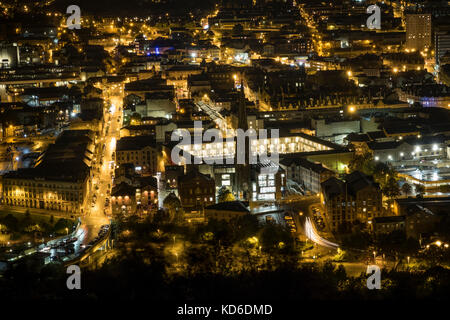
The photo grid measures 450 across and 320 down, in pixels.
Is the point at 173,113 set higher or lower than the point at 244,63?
lower

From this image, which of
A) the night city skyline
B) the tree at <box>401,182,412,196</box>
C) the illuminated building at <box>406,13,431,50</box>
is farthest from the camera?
the illuminated building at <box>406,13,431,50</box>

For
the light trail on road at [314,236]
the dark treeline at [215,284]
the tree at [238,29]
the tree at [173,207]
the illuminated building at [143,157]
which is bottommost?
the dark treeline at [215,284]

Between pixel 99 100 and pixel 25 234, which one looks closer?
pixel 25 234

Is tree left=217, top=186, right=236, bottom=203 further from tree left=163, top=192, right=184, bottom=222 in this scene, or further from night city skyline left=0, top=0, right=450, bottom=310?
tree left=163, top=192, right=184, bottom=222

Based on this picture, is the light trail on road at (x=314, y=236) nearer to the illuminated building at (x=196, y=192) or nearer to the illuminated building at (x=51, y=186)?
the illuminated building at (x=196, y=192)

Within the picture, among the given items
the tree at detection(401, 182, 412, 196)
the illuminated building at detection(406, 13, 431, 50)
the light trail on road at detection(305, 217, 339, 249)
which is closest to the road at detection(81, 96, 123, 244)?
the light trail on road at detection(305, 217, 339, 249)

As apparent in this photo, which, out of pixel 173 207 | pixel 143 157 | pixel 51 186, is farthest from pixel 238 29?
pixel 173 207

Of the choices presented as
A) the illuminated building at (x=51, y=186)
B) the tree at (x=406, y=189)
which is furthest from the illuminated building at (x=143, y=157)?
the tree at (x=406, y=189)

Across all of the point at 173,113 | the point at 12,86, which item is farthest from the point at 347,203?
the point at 12,86

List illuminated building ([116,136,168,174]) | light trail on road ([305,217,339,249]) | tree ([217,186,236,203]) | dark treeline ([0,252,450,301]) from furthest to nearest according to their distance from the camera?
illuminated building ([116,136,168,174]) < tree ([217,186,236,203]) < light trail on road ([305,217,339,249]) < dark treeline ([0,252,450,301])

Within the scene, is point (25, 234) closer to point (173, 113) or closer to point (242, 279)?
point (242, 279)

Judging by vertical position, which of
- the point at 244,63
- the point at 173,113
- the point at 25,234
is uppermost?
the point at 244,63
